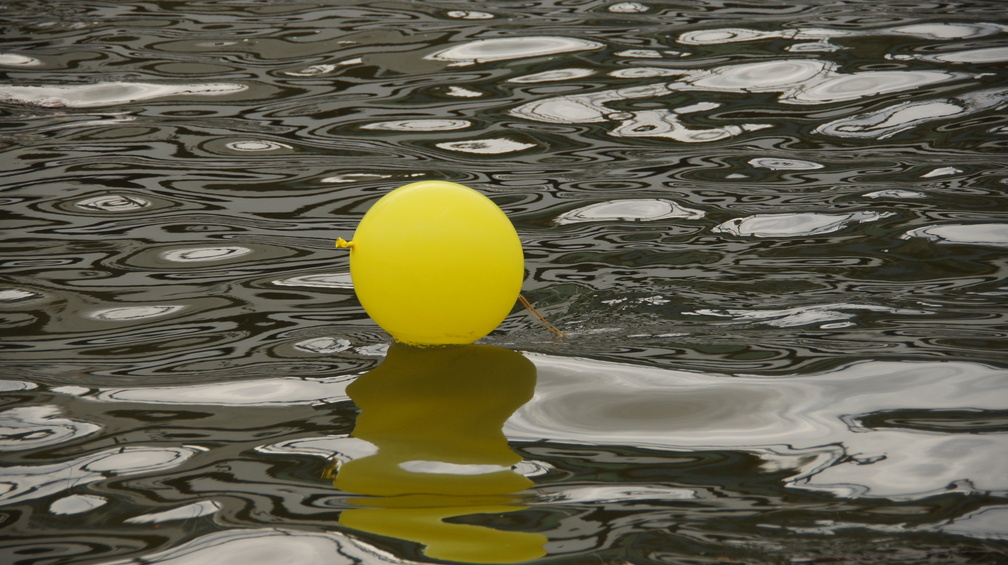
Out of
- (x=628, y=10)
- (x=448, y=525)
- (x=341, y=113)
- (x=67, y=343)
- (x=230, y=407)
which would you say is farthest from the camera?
(x=628, y=10)

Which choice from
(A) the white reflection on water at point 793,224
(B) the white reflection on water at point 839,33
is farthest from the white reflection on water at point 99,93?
(A) the white reflection on water at point 793,224

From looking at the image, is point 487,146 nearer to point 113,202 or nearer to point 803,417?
point 113,202

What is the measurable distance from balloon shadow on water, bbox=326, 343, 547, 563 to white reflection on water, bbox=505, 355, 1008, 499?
117 millimetres

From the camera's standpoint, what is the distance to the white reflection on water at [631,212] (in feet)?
14.7

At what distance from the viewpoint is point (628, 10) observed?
25.2 feet

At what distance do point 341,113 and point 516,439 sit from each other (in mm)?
4026

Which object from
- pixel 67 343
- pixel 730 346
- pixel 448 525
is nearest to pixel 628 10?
pixel 730 346

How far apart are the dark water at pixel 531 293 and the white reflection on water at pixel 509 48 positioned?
0.04 metres

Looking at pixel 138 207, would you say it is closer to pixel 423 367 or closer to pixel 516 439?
pixel 423 367

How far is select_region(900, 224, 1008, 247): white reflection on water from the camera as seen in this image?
3943 millimetres

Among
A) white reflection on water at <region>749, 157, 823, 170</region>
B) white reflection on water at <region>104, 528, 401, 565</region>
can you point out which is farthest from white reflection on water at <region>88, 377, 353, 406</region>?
white reflection on water at <region>749, 157, 823, 170</region>

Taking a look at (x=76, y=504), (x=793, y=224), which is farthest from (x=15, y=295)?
(x=793, y=224)

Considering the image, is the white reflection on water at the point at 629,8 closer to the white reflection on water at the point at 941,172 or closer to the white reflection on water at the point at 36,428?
the white reflection on water at the point at 941,172

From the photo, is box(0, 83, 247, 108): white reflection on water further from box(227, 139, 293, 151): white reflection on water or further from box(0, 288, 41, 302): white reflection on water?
box(0, 288, 41, 302): white reflection on water
